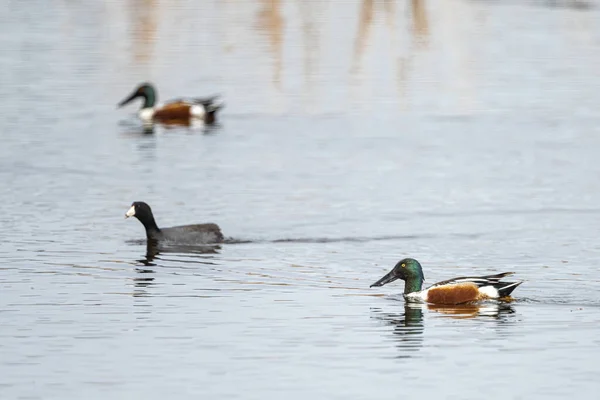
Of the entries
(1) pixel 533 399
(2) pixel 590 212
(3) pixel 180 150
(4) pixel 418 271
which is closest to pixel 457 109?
(3) pixel 180 150

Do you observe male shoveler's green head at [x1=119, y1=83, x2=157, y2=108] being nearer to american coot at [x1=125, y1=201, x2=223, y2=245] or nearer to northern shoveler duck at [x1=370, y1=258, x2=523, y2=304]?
american coot at [x1=125, y1=201, x2=223, y2=245]

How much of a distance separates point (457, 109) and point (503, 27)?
9603 millimetres

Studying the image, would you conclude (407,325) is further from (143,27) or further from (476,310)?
(143,27)

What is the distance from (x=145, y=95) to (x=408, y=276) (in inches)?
538

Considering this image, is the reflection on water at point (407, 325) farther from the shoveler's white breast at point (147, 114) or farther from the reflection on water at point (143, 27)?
the reflection on water at point (143, 27)

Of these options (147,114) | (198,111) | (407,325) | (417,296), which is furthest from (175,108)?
(407,325)

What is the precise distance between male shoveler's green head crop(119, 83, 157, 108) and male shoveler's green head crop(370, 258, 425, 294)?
13.4 m

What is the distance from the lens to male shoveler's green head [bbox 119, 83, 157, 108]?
2695cm

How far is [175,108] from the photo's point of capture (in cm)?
2650

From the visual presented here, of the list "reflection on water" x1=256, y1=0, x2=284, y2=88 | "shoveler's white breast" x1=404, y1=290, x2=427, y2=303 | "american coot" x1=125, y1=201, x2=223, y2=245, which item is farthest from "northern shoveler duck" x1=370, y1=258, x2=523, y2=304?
"reflection on water" x1=256, y1=0, x2=284, y2=88

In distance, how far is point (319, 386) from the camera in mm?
10680

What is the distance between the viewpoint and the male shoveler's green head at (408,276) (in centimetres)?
1402

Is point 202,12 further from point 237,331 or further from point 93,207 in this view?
point 237,331

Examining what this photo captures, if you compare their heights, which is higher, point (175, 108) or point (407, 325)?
point (175, 108)
